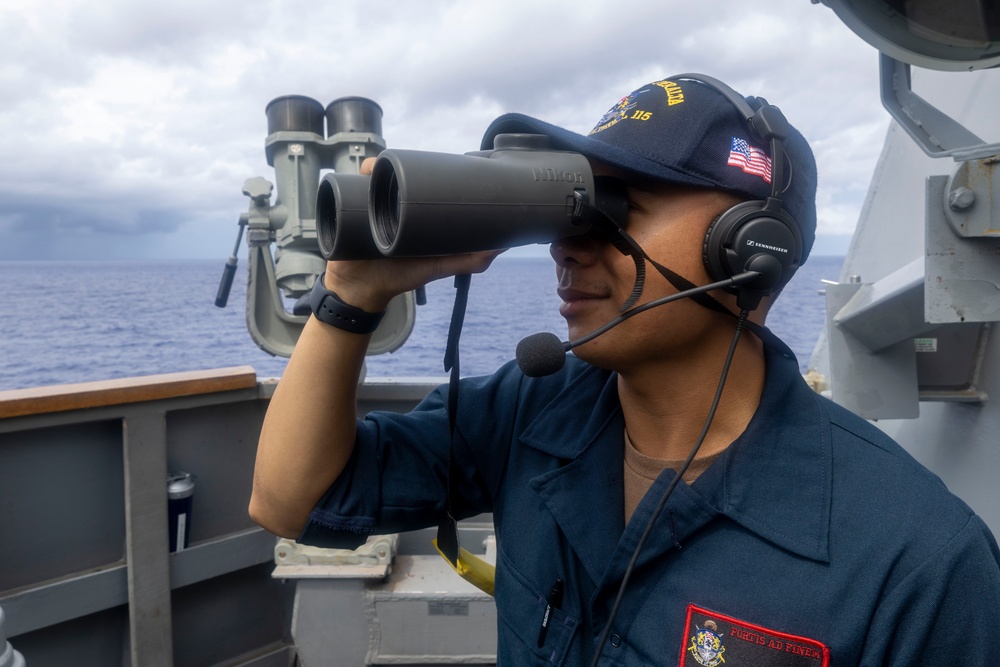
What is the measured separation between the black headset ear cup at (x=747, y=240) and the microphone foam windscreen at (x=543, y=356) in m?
0.22

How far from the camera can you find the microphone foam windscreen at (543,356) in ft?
2.74

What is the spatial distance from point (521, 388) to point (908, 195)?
4.83ft

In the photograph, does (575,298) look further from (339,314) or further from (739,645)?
(739,645)

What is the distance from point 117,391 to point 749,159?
1.71 meters

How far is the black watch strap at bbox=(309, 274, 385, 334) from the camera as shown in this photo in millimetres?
917

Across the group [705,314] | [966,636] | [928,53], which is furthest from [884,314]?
[966,636]

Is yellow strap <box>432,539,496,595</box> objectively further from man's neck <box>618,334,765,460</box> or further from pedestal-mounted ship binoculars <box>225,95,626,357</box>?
pedestal-mounted ship binoculars <box>225,95,626,357</box>

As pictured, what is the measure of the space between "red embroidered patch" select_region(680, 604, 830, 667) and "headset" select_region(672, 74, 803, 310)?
1.25ft

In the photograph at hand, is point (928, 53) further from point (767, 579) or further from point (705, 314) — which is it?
point (767, 579)

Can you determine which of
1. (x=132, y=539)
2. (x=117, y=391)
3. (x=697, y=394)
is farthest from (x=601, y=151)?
(x=132, y=539)

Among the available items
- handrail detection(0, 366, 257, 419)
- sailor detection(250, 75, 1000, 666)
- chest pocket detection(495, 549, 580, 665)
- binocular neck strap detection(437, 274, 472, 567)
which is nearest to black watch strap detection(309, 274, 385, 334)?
sailor detection(250, 75, 1000, 666)

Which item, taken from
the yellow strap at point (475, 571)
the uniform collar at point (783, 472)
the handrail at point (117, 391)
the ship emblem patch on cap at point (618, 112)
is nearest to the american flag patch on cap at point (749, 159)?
the ship emblem patch on cap at point (618, 112)

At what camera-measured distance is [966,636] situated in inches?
27.6

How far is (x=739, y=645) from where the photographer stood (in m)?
0.77
